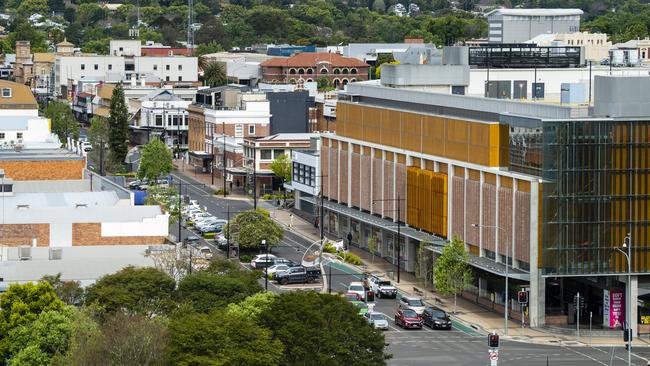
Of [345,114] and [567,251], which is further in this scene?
[345,114]

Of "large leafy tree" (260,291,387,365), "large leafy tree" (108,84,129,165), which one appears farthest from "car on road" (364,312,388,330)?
"large leafy tree" (108,84,129,165)

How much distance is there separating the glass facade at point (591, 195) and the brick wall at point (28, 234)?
24.1m

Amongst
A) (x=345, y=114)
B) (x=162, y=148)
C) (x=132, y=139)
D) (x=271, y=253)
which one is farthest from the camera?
(x=132, y=139)

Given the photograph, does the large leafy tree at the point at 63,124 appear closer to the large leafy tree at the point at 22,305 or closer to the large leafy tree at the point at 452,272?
the large leafy tree at the point at 452,272

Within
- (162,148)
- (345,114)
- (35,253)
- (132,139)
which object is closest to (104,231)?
(35,253)

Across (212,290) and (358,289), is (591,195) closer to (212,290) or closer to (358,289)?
(358,289)

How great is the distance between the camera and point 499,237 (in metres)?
98.6

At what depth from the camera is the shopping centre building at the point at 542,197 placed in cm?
9419

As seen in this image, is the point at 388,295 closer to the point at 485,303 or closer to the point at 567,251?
the point at 485,303

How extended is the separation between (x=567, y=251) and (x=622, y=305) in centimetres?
372

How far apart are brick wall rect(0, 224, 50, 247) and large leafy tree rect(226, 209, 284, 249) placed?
24298mm

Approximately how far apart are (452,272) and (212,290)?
18.3 m

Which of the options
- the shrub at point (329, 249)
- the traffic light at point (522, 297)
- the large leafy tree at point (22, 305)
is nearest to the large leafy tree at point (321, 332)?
the large leafy tree at point (22, 305)

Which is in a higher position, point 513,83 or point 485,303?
point 513,83
